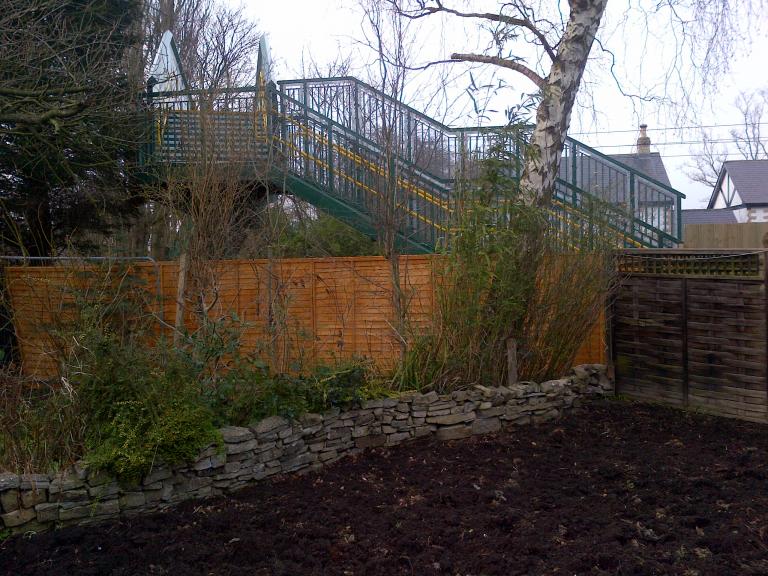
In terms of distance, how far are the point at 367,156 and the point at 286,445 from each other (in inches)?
156

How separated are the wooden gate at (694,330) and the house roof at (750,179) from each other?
995 inches

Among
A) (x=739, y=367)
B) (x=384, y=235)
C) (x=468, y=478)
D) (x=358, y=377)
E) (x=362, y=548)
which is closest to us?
(x=362, y=548)

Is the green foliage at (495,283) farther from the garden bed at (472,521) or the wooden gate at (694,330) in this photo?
the garden bed at (472,521)

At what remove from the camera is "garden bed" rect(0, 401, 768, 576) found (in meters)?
3.82

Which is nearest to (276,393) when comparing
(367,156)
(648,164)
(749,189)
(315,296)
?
(315,296)

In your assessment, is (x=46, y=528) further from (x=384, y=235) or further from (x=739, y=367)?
(x=739, y=367)

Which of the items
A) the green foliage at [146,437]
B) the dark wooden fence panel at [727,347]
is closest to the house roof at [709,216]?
the dark wooden fence panel at [727,347]

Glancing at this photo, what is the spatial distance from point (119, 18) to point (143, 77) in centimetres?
82

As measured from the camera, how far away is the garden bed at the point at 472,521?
12.5ft

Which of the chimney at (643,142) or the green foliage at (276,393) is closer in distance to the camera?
the green foliage at (276,393)

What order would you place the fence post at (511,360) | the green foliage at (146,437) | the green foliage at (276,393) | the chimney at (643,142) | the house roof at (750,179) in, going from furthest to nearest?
the house roof at (750,179) → the chimney at (643,142) → the fence post at (511,360) → the green foliage at (276,393) → the green foliage at (146,437)

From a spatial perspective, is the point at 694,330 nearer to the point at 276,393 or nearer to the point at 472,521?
the point at 472,521

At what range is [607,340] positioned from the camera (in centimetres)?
800

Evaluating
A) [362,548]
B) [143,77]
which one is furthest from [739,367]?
[143,77]
